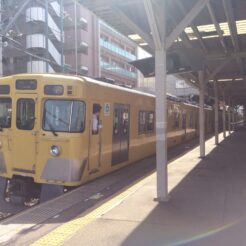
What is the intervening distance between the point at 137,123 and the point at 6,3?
97.9ft

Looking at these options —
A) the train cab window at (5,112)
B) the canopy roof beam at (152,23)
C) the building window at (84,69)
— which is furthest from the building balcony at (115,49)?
the canopy roof beam at (152,23)

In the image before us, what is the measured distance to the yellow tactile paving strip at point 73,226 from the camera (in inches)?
227

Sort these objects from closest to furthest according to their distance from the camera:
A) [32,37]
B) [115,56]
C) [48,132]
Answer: [48,132] → [32,37] → [115,56]

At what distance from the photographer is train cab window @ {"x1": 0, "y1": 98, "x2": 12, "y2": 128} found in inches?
385

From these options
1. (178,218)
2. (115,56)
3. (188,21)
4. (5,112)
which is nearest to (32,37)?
(115,56)

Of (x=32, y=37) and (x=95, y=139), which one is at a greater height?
(x=32, y=37)

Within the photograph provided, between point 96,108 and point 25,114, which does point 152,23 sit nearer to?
point 96,108

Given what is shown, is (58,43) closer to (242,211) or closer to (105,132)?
(105,132)

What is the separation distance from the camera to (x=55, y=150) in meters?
9.17

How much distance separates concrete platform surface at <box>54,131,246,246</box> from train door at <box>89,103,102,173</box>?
48.2 inches

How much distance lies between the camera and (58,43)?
45906 millimetres

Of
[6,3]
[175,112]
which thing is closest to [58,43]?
[6,3]

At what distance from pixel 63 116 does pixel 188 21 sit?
3.17 metres

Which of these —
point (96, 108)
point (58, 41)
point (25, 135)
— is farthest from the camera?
point (58, 41)
